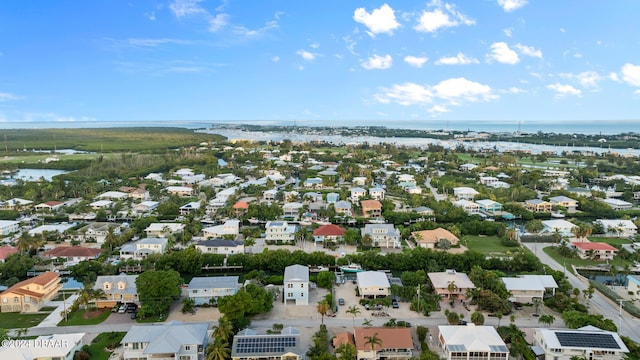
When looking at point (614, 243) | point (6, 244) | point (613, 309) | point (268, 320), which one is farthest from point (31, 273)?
point (614, 243)

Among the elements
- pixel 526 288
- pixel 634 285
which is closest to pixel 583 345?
pixel 526 288

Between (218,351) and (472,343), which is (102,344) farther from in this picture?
(472,343)

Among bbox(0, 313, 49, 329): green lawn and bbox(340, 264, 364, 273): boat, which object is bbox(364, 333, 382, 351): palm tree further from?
bbox(0, 313, 49, 329): green lawn

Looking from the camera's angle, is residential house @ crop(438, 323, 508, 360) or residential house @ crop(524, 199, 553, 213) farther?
residential house @ crop(524, 199, 553, 213)

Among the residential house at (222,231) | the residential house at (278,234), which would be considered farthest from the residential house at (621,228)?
the residential house at (222,231)

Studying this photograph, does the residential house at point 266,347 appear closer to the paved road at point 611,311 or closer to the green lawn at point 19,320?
the green lawn at point 19,320

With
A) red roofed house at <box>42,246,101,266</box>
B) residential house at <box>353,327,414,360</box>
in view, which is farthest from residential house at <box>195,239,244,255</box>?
residential house at <box>353,327,414,360</box>
